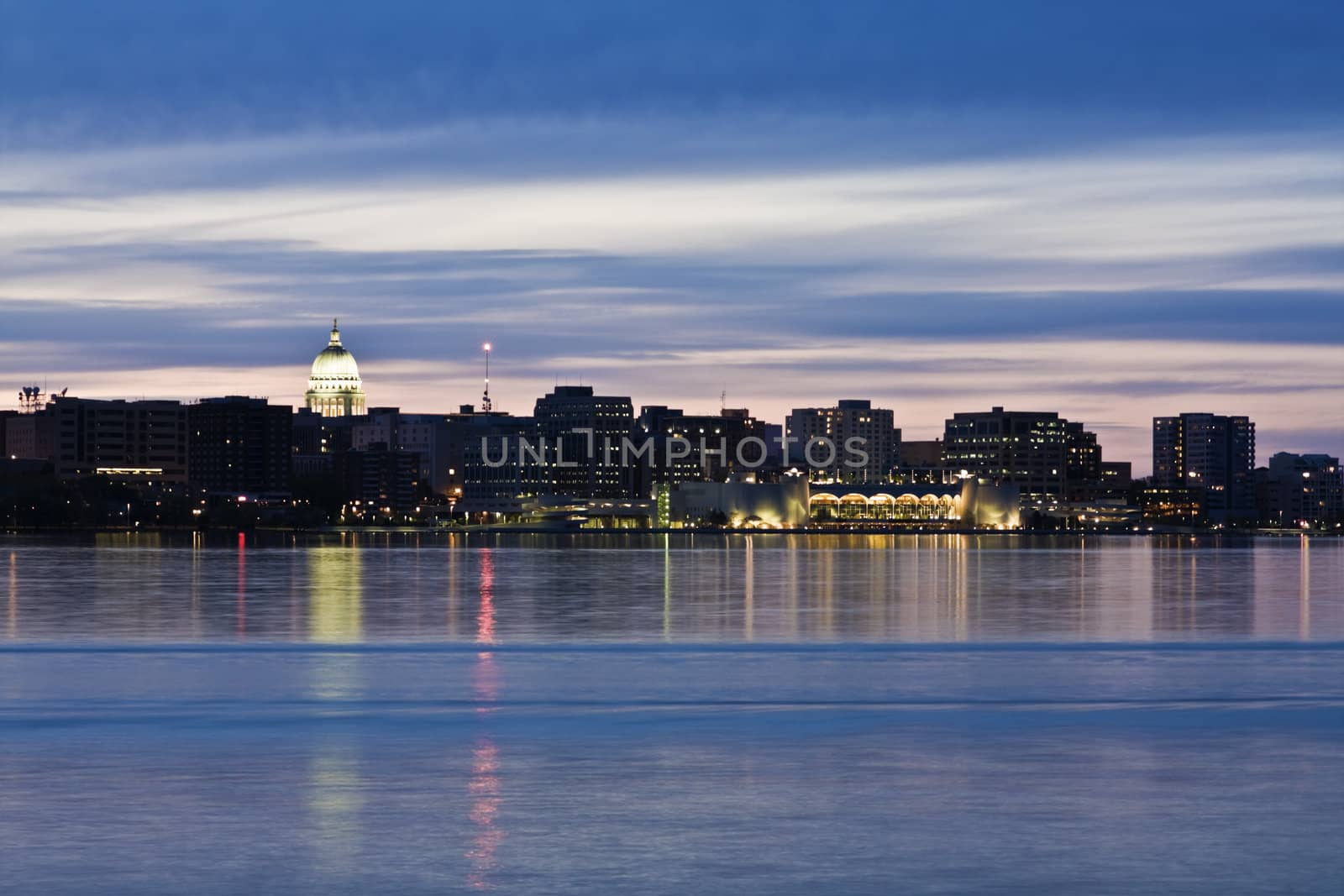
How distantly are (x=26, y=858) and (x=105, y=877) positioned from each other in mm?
973

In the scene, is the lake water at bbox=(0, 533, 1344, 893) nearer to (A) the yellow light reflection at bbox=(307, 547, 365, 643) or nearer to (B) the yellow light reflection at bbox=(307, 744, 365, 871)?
(B) the yellow light reflection at bbox=(307, 744, 365, 871)

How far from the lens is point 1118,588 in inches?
2554

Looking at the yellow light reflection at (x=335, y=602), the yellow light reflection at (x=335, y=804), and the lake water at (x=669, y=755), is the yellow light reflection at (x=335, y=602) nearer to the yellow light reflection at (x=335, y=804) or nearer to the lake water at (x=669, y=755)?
the lake water at (x=669, y=755)

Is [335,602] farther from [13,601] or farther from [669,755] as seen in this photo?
[669,755]

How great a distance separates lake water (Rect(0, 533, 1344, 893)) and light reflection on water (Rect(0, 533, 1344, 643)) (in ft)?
1.51

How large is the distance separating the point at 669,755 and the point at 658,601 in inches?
1379

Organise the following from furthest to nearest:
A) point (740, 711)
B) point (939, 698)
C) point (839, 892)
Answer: point (939, 698)
point (740, 711)
point (839, 892)

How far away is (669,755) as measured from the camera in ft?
62.1

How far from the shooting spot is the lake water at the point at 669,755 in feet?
43.7

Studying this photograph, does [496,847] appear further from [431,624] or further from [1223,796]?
[431,624]

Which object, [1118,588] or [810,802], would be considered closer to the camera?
[810,802]

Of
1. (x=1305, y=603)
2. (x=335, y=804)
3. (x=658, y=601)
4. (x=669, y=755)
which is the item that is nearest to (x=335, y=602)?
(x=658, y=601)

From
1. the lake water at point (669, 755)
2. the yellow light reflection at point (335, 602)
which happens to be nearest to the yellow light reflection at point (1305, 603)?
the lake water at point (669, 755)

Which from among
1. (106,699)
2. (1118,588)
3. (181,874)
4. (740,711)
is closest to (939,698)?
(740,711)
